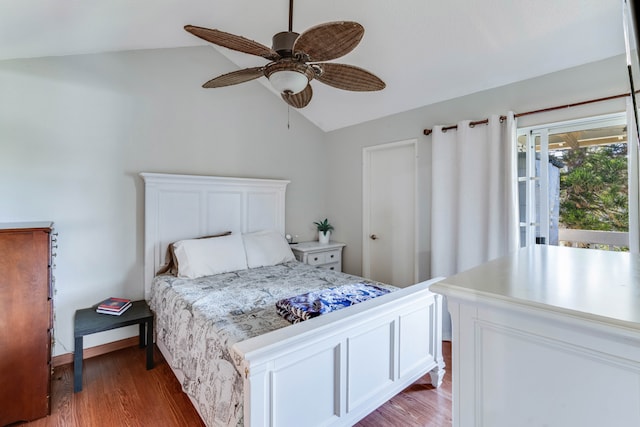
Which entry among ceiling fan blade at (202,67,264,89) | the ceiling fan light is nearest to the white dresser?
the ceiling fan light

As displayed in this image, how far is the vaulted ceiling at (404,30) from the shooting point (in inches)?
73.2

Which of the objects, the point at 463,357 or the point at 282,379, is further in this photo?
the point at 282,379

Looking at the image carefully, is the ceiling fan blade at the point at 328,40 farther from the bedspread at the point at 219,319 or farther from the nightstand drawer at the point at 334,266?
the nightstand drawer at the point at 334,266

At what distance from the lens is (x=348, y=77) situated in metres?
1.65

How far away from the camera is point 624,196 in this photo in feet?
6.70

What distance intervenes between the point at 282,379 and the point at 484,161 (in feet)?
7.88

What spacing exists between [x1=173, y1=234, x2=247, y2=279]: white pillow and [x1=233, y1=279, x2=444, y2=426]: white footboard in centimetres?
149

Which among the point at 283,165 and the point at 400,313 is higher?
the point at 283,165

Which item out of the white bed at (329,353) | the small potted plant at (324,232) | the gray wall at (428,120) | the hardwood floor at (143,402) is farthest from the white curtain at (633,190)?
the small potted plant at (324,232)

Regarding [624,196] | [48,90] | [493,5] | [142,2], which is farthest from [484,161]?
[48,90]

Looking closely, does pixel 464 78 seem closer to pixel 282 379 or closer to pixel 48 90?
pixel 282 379

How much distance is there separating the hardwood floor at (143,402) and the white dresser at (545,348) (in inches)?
58.5

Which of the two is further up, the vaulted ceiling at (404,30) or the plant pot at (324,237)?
the vaulted ceiling at (404,30)

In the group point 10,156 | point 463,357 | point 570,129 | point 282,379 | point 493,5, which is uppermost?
point 493,5
